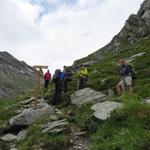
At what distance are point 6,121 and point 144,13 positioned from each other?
53580 mm

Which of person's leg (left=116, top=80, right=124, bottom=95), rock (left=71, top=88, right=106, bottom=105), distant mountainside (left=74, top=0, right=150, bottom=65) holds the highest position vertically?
distant mountainside (left=74, top=0, right=150, bottom=65)

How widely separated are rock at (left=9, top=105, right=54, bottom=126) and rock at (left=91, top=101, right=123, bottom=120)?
406 cm

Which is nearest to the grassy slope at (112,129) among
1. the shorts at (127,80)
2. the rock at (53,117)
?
the rock at (53,117)

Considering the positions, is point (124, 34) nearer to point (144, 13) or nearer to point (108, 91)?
point (144, 13)

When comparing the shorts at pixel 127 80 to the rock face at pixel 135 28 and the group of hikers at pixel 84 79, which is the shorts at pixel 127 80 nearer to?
the group of hikers at pixel 84 79

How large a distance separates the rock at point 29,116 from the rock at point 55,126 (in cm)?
207

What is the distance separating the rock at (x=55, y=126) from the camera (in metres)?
24.1

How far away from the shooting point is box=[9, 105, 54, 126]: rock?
27.3m

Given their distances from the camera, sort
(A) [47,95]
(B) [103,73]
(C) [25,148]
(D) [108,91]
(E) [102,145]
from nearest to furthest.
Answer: (E) [102,145]
(C) [25,148]
(D) [108,91]
(A) [47,95]
(B) [103,73]

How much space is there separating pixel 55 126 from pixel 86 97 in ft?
22.6

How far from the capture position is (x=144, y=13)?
7975 cm

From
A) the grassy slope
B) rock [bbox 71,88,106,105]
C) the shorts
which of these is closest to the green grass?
the grassy slope

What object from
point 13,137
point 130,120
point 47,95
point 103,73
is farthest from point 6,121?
point 103,73

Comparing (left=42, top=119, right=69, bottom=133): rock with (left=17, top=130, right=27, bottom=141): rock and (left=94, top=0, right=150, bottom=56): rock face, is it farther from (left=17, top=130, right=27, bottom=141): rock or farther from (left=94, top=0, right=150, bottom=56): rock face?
(left=94, top=0, right=150, bottom=56): rock face
